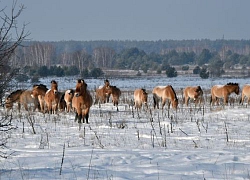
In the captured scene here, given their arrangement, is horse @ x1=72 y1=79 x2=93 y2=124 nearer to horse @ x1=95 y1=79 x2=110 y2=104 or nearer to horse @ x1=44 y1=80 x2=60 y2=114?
horse @ x1=44 y1=80 x2=60 y2=114

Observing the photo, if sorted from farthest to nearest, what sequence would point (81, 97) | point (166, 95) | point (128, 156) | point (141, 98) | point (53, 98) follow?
1. point (166, 95)
2. point (141, 98)
3. point (53, 98)
4. point (81, 97)
5. point (128, 156)

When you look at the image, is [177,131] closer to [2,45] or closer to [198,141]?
[198,141]

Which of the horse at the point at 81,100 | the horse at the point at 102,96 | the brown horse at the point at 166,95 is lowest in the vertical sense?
the horse at the point at 102,96

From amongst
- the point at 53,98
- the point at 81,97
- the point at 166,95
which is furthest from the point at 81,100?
the point at 166,95

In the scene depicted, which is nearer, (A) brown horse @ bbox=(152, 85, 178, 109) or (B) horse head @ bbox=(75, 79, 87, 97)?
(B) horse head @ bbox=(75, 79, 87, 97)

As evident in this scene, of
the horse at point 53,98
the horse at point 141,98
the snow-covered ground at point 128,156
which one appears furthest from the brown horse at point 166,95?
the snow-covered ground at point 128,156

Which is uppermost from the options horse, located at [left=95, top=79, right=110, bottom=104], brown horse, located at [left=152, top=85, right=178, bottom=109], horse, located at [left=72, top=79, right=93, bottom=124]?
horse, located at [left=72, top=79, right=93, bottom=124]

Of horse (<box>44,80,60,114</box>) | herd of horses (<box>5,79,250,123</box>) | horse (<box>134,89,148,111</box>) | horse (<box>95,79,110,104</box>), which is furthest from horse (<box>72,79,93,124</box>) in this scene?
horse (<box>95,79,110,104</box>)

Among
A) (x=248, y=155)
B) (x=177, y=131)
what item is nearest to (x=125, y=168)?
(x=248, y=155)

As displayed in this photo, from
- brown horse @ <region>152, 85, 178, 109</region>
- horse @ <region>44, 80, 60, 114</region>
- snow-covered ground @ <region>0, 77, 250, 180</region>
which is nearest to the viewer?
snow-covered ground @ <region>0, 77, 250, 180</region>

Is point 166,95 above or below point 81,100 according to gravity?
below

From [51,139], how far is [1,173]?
4.67m

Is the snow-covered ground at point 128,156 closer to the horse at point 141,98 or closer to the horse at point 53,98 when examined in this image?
the horse at point 53,98

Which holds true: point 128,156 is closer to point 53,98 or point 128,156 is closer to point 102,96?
point 53,98
